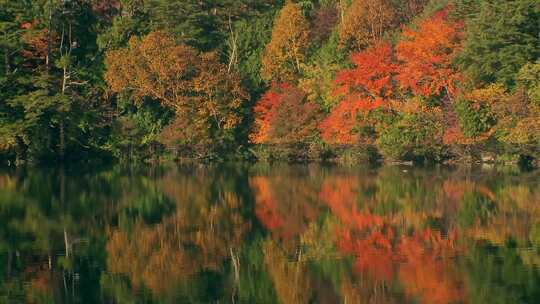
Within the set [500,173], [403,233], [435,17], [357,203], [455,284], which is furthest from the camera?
[435,17]

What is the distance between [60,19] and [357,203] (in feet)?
96.9

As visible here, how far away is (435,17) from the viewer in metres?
49.7

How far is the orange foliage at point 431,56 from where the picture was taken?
47.8 metres

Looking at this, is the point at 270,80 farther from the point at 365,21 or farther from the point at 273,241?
the point at 273,241

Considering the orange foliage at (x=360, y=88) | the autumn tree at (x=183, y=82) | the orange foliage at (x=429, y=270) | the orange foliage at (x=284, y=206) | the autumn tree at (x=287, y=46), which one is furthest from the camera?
the autumn tree at (x=287, y=46)

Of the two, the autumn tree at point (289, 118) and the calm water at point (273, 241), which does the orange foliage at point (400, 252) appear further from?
the autumn tree at point (289, 118)

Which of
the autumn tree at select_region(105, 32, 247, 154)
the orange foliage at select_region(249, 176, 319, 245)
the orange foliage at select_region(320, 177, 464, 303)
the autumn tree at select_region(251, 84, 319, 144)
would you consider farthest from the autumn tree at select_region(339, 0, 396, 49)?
the orange foliage at select_region(320, 177, 464, 303)

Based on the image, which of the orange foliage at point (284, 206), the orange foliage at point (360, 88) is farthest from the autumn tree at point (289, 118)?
the orange foliage at point (284, 206)

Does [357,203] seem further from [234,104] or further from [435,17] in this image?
[234,104]

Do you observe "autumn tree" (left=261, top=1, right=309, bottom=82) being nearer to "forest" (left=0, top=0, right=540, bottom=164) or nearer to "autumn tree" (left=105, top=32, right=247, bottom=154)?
"forest" (left=0, top=0, right=540, bottom=164)

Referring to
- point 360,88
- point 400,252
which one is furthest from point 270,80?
point 400,252

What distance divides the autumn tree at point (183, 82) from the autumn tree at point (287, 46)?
2.51 m

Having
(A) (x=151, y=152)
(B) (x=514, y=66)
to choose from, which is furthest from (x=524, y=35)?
(A) (x=151, y=152)

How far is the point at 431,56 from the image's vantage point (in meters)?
Result: 47.9
